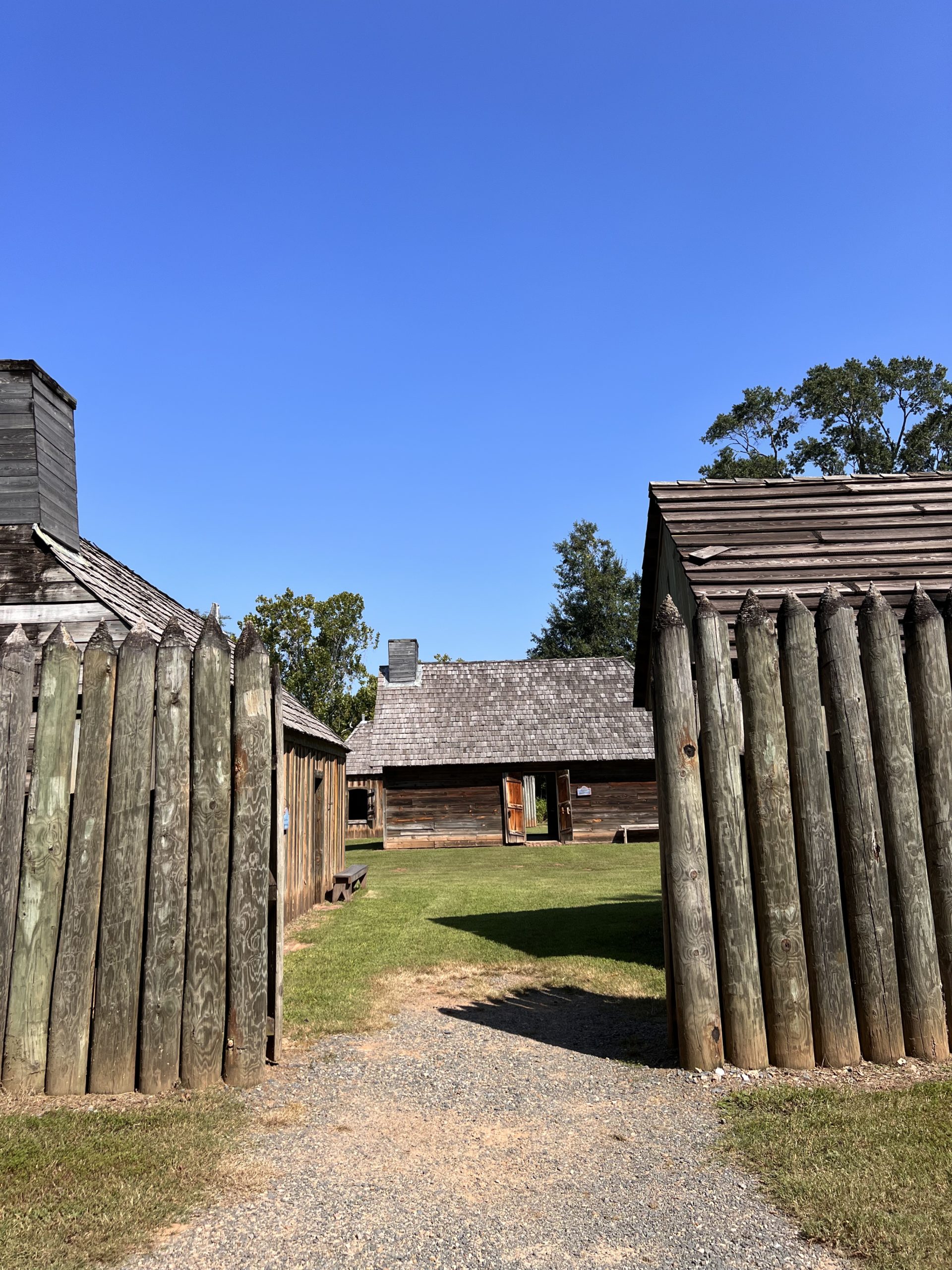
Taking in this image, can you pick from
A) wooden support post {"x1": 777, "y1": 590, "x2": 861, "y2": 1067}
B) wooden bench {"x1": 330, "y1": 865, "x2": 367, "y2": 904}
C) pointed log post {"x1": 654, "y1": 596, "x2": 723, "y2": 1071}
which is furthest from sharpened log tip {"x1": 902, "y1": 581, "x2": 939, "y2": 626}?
wooden bench {"x1": 330, "y1": 865, "x2": 367, "y2": 904}

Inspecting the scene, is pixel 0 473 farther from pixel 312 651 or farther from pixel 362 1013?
pixel 312 651

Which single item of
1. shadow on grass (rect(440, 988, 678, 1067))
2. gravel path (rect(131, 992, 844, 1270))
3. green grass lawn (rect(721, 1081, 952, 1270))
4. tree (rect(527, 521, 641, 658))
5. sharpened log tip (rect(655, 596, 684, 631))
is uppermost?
tree (rect(527, 521, 641, 658))

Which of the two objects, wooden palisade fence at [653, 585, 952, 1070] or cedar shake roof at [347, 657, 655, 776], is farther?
cedar shake roof at [347, 657, 655, 776]

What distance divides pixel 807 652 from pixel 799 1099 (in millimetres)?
2285

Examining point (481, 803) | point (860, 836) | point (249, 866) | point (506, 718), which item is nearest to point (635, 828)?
point (481, 803)

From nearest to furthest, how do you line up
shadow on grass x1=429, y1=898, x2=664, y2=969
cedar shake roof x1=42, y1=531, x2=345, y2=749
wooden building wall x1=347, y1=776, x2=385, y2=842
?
cedar shake roof x1=42, y1=531, x2=345, y2=749
shadow on grass x1=429, y1=898, x2=664, y2=969
wooden building wall x1=347, y1=776, x2=385, y2=842

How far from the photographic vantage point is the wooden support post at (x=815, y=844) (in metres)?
4.70

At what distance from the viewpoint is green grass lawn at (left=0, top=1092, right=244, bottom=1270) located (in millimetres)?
3111

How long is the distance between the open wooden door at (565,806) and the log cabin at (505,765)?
0.03m

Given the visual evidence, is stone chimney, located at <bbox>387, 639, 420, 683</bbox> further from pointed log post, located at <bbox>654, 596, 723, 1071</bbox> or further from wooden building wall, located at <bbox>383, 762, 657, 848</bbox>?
pointed log post, located at <bbox>654, 596, 723, 1071</bbox>

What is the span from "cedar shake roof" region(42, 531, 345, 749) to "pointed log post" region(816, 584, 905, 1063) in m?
3.75

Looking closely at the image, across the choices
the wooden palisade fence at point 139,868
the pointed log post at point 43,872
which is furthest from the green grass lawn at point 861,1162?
the pointed log post at point 43,872

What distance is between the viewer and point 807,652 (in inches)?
198

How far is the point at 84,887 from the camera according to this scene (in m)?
4.73
